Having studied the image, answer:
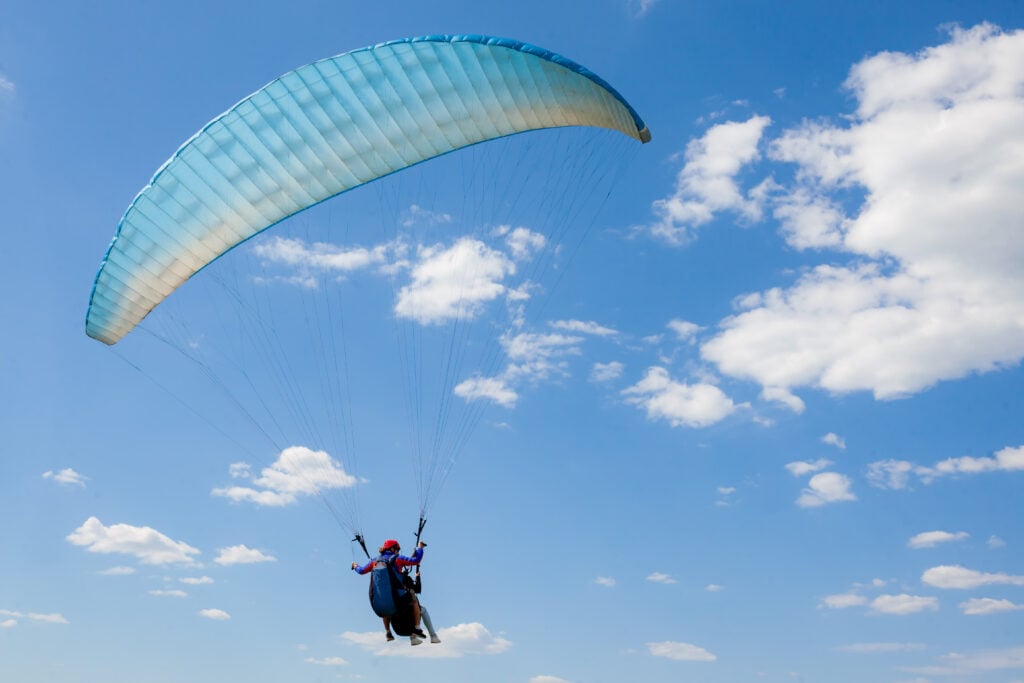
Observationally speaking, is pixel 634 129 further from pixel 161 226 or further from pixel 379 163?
pixel 161 226

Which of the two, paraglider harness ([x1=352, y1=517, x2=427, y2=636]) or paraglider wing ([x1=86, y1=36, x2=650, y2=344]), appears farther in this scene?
paraglider harness ([x1=352, y1=517, x2=427, y2=636])

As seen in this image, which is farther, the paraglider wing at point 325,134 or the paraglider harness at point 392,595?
the paraglider harness at point 392,595

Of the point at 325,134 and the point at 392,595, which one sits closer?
the point at 392,595

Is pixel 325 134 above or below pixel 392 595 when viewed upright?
above

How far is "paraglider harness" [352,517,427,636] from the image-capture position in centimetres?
1608

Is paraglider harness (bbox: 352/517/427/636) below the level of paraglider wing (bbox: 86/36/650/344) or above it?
below

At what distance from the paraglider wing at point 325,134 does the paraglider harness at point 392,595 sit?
6219mm

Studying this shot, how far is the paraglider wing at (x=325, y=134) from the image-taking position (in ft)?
52.0

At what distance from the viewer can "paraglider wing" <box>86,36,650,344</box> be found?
15.9m

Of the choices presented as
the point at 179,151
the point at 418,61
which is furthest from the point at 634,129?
the point at 179,151

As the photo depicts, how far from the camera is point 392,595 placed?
16078 mm

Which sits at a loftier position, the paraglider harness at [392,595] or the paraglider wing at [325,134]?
the paraglider wing at [325,134]

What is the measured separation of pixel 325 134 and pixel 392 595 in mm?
7848

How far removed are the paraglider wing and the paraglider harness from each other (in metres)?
6.22
